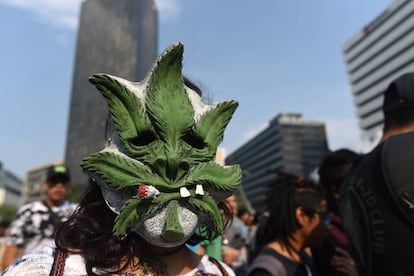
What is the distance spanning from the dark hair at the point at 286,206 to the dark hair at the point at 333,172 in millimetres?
420

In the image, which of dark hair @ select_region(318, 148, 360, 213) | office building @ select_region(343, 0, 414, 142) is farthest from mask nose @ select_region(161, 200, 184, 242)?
office building @ select_region(343, 0, 414, 142)

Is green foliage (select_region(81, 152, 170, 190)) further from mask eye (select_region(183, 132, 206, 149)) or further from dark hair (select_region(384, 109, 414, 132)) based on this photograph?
dark hair (select_region(384, 109, 414, 132))

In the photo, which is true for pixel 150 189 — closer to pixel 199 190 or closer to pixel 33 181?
pixel 199 190

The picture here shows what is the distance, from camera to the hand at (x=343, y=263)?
2.30 meters

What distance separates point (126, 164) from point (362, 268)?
1.50 meters

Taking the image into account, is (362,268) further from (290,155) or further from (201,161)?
(290,155)

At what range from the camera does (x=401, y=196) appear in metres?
1.66

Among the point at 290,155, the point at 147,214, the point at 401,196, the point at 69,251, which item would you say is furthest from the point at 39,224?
the point at 290,155

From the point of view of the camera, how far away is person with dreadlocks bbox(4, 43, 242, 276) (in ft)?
3.37

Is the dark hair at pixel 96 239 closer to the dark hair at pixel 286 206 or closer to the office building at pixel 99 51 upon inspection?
the dark hair at pixel 286 206

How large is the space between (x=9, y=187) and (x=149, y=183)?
4310 inches

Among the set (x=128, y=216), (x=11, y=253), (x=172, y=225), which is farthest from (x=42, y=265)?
(x=11, y=253)

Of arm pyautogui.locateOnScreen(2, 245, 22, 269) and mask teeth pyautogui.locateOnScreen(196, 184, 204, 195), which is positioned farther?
arm pyautogui.locateOnScreen(2, 245, 22, 269)

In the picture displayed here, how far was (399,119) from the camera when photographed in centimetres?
193
